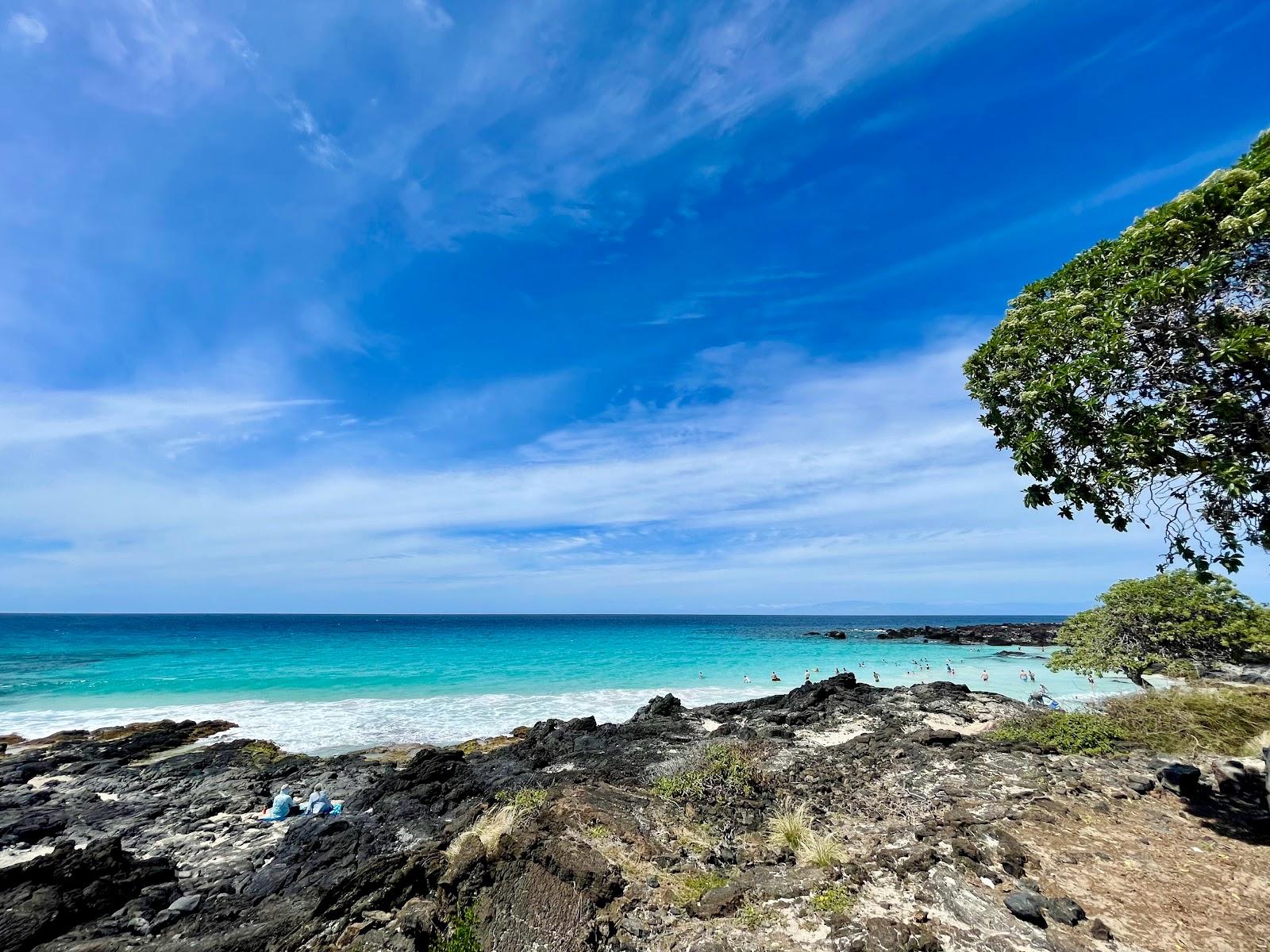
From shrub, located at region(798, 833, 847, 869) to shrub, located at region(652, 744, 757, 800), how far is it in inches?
114

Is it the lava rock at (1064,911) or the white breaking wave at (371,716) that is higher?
the lava rock at (1064,911)

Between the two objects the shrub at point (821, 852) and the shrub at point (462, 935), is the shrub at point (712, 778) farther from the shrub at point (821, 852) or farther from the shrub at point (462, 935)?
the shrub at point (462, 935)

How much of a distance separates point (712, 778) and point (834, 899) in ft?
16.9

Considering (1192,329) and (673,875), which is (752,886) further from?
(1192,329)

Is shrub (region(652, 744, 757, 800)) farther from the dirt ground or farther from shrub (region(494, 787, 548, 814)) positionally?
the dirt ground

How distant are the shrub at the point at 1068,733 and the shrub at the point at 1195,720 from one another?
0.79ft

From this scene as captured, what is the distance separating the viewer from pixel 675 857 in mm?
7188

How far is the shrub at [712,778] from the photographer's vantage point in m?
9.88

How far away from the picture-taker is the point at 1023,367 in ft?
22.9

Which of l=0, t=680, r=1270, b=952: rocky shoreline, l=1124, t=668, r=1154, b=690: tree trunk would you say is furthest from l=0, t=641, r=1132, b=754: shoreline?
l=1124, t=668, r=1154, b=690: tree trunk

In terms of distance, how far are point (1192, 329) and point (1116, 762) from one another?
7.32m

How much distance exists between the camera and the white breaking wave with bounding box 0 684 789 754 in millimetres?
18875

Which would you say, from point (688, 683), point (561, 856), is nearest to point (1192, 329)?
point (561, 856)

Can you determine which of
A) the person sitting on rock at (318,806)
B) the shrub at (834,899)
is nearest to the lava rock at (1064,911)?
the shrub at (834,899)
